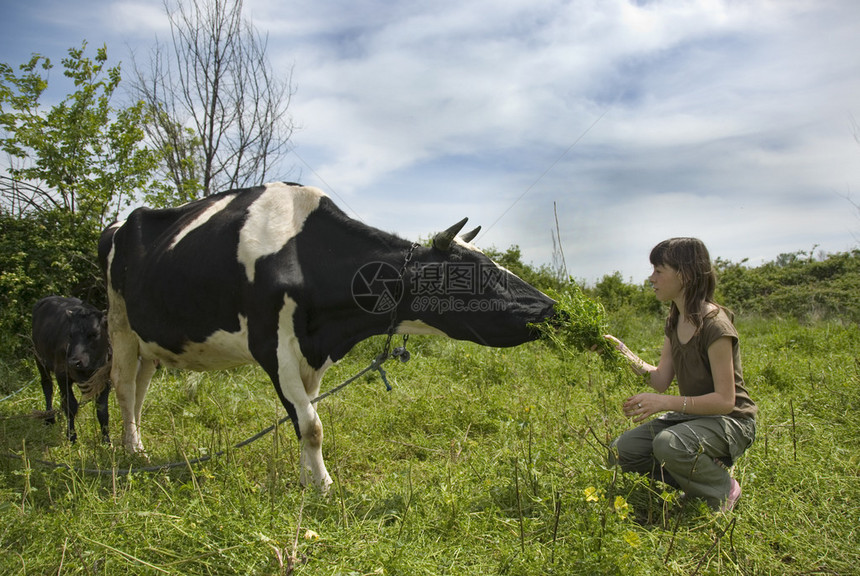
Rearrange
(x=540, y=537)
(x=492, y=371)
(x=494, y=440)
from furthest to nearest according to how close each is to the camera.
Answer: (x=492, y=371)
(x=494, y=440)
(x=540, y=537)

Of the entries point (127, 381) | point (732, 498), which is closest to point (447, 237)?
point (732, 498)

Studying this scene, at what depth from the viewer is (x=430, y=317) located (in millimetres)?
3875

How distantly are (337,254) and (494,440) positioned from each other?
1.93 metres

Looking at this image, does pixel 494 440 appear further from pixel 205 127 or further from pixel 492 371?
pixel 205 127

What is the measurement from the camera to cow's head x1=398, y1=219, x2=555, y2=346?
12.2 ft

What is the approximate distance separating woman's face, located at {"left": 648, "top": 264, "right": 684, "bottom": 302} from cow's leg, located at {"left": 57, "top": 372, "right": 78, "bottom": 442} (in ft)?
15.8

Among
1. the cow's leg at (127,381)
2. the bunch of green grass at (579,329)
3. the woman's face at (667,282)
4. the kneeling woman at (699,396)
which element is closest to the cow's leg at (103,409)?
the cow's leg at (127,381)

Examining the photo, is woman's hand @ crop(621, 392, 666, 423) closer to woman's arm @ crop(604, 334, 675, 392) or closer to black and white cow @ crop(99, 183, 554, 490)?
woman's arm @ crop(604, 334, 675, 392)

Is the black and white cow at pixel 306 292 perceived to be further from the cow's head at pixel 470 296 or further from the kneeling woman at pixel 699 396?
the kneeling woman at pixel 699 396

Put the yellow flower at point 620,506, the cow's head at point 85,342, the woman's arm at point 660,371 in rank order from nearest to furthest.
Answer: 1. the yellow flower at point 620,506
2. the woman's arm at point 660,371
3. the cow's head at point 85,342

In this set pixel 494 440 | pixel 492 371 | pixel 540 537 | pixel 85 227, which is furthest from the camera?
pixel 85 227

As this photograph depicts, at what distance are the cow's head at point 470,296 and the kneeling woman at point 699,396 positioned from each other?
2.73ft

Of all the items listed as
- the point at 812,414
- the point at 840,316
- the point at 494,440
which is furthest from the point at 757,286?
the point at 494,440

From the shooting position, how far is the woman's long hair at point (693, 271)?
3.10 meters
